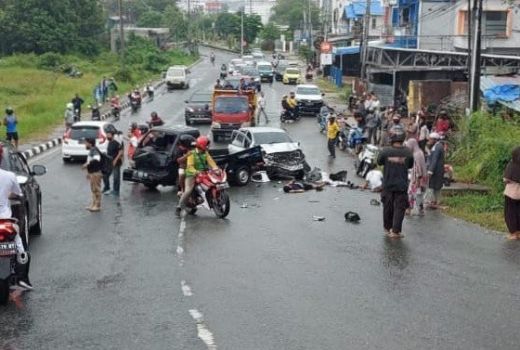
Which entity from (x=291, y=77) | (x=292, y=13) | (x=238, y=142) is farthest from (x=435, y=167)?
(x=292, y=13)

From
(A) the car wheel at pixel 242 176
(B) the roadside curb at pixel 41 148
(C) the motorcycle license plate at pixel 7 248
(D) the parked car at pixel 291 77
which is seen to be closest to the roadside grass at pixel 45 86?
(B) the roadside curb at pixel 41 148

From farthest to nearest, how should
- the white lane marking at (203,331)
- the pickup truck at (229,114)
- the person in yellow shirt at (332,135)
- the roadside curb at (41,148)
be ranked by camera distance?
1. the pickup truck at (229,114)
2. the roadside curb at (41,148)
3. the person in yellow shirt at (332,135)
4. the white lane marking at (203,331)

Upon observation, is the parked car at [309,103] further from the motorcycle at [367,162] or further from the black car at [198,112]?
Answer: the motorcycle at [367,162]

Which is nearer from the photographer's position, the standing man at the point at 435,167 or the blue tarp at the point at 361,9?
the standing man at the point at 435,167

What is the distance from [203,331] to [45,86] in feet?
161

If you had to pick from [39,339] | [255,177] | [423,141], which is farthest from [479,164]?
[39,339]

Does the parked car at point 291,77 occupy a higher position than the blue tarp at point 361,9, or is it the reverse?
the blue tarp at point 361,9

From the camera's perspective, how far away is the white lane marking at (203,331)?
770 centimetres

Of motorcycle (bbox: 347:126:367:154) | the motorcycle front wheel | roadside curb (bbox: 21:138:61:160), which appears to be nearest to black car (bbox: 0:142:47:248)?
the motorcycle front wheel

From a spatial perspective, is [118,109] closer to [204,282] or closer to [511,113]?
[511,113]

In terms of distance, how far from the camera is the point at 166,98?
57.1 meters

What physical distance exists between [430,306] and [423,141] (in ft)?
50.3

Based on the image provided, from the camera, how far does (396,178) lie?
1320cm

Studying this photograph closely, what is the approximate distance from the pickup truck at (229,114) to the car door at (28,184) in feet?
67.8
